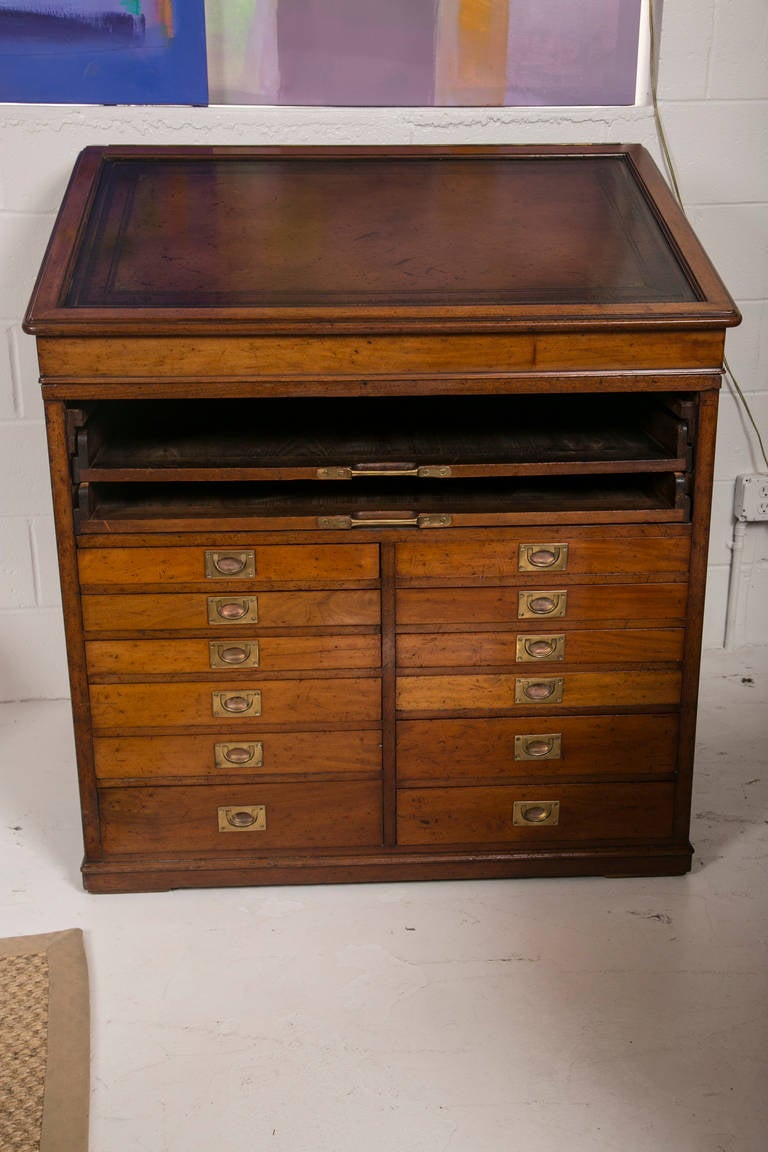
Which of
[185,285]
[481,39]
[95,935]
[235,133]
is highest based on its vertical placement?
[481,39]

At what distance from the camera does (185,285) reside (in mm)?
2316

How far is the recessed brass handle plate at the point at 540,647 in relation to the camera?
7.93ft

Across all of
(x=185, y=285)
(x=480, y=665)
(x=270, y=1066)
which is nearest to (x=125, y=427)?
(x=185, y=285)

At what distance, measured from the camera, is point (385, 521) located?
7.68 ft

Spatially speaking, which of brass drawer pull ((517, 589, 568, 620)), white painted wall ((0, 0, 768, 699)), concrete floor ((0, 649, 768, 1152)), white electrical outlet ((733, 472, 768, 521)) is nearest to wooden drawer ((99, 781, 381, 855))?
concrete floor ((0, 649, 768, 1152))

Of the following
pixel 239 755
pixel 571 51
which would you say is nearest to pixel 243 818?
pixel 239 755

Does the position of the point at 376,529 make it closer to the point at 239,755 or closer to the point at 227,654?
the point at 227,654

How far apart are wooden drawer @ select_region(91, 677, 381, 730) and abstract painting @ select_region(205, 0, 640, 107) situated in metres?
1.46

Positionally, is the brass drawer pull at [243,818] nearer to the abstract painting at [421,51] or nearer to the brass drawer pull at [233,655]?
the brass drawer pull at [233,655]

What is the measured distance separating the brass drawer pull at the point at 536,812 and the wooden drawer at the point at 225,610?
1.63ft

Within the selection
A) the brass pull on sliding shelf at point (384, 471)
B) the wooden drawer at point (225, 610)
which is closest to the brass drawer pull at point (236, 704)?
the wooden drawer at point (225, 610)

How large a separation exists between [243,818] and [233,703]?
0.25 m

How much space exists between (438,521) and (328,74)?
1282 millimetres

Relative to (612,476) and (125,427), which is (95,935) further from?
(612,476)
